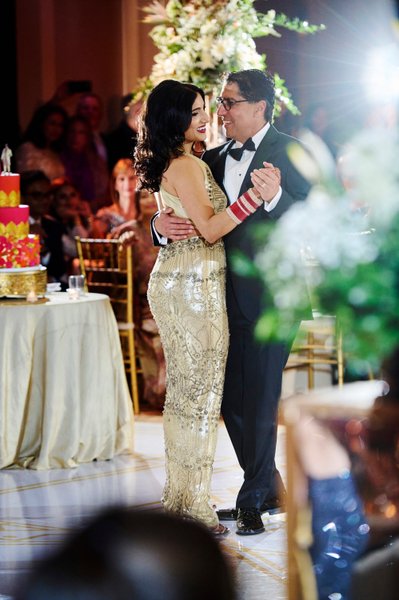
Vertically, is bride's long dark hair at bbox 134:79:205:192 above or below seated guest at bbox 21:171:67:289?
above

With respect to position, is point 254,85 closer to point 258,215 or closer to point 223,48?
point 258,215

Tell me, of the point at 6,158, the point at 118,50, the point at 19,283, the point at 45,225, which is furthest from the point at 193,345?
the point at 118,50

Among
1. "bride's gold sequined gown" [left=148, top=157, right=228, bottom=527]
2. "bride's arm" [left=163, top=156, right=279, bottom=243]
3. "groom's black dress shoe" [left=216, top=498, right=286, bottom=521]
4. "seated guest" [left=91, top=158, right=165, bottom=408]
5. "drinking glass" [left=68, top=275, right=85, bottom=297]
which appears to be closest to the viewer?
"bride's arm" [left=163, top=156, right=279, bottom=243]

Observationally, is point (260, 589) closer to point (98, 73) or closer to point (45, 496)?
point (45, 496)

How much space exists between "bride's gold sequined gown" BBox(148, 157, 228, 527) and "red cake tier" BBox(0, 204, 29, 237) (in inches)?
59.5

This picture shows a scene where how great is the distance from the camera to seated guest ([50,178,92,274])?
27.3 feet

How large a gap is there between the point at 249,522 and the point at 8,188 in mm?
2225

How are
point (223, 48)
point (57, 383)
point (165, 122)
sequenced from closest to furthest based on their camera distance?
point (165, 122)
point (57, 383)
point (223, 48)

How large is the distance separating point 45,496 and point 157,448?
3.72 ft

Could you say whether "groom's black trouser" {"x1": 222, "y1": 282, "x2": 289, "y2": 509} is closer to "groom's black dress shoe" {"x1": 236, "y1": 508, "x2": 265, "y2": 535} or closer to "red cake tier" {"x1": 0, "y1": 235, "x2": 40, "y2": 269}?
"groom's black dress shoe" {"x1": 236, "y1": 508, "x2": 265, "y2": 535}

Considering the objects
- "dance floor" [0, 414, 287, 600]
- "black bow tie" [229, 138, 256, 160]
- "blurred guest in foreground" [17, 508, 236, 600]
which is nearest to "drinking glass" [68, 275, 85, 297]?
"dance floor" [0, 414, 287, 600]

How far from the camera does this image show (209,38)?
595 cm

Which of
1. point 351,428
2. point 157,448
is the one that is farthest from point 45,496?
point 351,428

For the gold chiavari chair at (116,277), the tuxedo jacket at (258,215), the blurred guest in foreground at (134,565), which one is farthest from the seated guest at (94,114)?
the blurred guest in foreground at (134,565)
